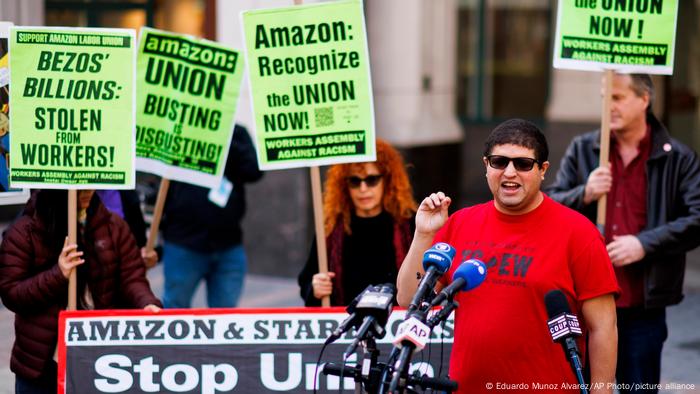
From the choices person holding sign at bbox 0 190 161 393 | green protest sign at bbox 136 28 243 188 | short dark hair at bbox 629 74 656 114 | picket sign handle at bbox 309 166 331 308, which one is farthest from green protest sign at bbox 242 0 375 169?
short dark hair at bbox 629 74 656 114

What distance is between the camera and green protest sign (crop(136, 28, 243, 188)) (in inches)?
243

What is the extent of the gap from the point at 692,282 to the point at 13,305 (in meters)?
7.50

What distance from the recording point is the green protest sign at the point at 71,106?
5305 millimetres

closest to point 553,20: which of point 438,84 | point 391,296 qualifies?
point 438,84

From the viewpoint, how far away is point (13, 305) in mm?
5172

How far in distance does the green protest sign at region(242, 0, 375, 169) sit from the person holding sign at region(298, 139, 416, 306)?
229 millimetres

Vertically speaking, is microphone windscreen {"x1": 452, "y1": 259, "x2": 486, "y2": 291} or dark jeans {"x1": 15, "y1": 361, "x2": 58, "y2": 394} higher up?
microphone windscreen {"x1": 452, "y1": 259, "x2": 486, "y2": 291}

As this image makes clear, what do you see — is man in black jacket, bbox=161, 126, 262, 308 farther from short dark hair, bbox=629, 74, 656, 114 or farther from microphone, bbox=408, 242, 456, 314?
microphone, bbox=408, 242, 456, 314

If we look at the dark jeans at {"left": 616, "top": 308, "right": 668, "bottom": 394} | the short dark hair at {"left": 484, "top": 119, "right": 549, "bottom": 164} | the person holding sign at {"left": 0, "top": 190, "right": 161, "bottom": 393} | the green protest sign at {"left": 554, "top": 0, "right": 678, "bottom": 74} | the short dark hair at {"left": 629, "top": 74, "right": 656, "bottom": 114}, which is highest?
the green protest sign at {"left": 554, "top": 0, "right": 678, "bottom": 74}

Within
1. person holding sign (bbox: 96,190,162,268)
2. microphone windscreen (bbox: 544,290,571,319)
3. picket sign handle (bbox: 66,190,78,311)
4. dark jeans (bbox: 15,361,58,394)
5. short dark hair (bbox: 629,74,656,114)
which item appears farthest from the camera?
person holding sign (bbox: 96,190,162,268)

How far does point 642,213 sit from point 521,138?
7.11 feet

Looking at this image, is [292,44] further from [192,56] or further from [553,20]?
[553,20]

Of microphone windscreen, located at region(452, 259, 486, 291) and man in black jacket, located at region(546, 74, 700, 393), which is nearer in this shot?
microphone windscreen, located at region(452, 259, 486, 291)

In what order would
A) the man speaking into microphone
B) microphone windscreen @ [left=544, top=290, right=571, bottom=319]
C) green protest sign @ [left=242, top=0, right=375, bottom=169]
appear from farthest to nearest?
green protest sign @ [left=242, top=0, right=375, bottom=169] < the man speaking into microphone < microphone windscreen @ [left=544, top=290, right=571, bottom=319]
